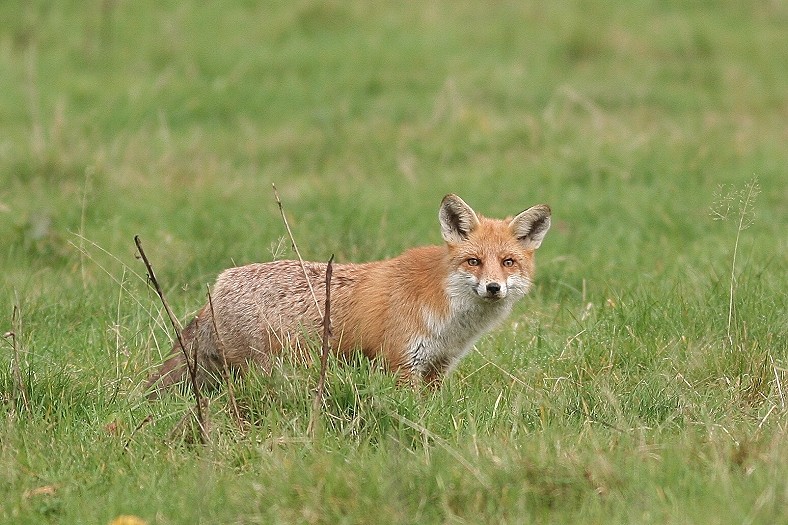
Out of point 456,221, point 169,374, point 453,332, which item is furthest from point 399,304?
point 169,374

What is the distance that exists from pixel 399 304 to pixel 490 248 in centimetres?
60

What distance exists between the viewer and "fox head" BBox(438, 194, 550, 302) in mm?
6277

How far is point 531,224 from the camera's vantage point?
6.68 meters

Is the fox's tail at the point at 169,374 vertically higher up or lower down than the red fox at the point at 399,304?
lower down

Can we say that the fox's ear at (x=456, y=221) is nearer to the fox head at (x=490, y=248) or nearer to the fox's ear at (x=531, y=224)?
the fox head at (x=490, y=248)

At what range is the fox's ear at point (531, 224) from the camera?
658 centimetres

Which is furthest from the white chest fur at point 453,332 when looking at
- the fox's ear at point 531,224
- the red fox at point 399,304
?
the fox's ear at point 531,224

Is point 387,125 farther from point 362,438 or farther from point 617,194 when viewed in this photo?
point 362,438

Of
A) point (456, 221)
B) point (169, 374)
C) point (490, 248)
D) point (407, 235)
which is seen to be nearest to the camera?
point (169, 374)

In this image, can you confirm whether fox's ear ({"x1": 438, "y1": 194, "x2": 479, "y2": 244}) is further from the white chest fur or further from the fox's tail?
the fox's tail

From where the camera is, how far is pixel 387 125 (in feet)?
42.2

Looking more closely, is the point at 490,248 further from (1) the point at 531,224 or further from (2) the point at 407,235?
(2) the point at 407,235

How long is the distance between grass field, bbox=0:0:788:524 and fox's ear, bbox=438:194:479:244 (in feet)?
2.34

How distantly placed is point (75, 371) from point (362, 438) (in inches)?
66.1
